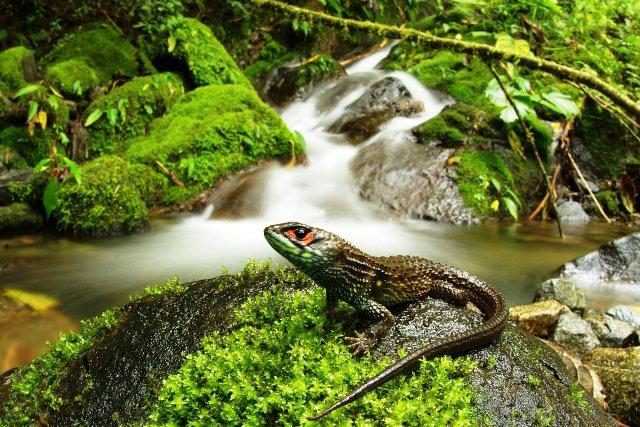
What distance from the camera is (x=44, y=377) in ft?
10.8

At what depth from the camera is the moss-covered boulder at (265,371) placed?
2.38 metres

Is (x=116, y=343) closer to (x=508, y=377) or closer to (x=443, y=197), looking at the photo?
(x=508, y=377)

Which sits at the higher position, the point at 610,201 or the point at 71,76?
the point at 71,76

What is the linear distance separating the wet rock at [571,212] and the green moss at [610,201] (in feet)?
1.98

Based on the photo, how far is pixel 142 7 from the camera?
38.5ft

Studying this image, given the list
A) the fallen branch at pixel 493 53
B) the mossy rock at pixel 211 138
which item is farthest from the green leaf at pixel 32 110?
the fallen branch at pixel 493 53

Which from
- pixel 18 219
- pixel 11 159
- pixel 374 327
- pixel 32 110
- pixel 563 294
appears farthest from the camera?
pixel 32 110

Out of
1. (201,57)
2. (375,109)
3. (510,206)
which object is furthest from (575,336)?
(201,57)

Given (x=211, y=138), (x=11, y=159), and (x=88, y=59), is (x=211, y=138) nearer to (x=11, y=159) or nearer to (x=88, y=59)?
(x=11, y=159)

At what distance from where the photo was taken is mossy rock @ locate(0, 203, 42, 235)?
769 centimetres

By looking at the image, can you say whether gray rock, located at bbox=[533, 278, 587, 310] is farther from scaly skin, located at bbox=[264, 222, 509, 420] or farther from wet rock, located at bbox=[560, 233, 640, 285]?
scaly skin, located at bbox=[264, 222, 509, 420]

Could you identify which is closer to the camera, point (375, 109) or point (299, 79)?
point (375, 109)

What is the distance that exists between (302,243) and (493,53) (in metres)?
3.79

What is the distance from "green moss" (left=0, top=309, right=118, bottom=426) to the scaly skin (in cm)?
163
